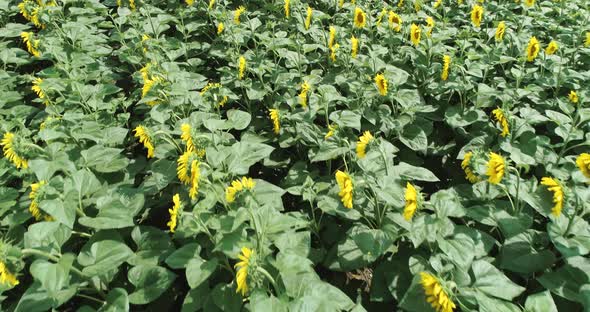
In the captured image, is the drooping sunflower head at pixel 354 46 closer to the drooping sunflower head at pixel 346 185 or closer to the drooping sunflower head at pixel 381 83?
the drooping sunflower head at pixel 381 83

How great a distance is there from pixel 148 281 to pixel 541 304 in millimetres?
1753

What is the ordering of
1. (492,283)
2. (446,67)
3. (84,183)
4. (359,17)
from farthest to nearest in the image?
(359,17), (446,67), (84,183), (492,283)

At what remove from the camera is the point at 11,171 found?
2.71 m

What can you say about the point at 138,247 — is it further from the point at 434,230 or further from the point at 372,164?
the point at 434,230

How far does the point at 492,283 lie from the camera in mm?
1906

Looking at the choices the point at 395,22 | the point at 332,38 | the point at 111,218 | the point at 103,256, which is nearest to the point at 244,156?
the point at 111,218

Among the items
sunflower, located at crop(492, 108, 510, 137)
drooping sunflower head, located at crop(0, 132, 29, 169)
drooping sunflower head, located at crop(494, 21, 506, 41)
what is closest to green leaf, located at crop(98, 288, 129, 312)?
drooping sunflower head, located at crop(0, 132, 29, 169)

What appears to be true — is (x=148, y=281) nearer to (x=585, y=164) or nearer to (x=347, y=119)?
(x=347, y=119)

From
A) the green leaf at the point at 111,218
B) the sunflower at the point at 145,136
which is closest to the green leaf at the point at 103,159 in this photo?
the sunflower at the point at 145,136

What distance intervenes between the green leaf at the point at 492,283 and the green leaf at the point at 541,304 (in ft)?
0.18

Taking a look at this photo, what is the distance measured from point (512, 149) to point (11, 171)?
10.2 ft

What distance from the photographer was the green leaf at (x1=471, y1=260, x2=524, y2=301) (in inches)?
72.9

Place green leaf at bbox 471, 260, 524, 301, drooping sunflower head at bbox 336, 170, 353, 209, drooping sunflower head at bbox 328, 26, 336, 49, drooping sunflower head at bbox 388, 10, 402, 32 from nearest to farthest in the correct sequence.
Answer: green leaf at bbox 471, 260, 524, 301 → drooping sunflower head at bbox 336, 170, 353, 209 → drooping sunflower head at bbox 328, 26, 336, 49 → drooping sunflower head at bbox 388, 10, 402, 32

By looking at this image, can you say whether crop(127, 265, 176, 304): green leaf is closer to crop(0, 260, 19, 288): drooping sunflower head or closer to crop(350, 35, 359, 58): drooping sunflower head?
crop(0, 260, 19, 288): drooping sunflower head
